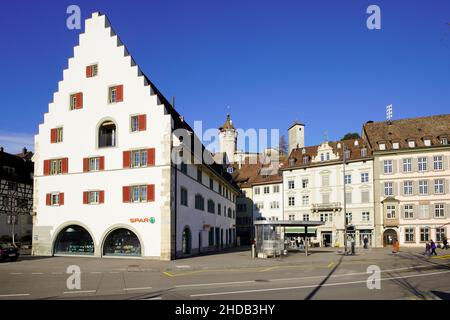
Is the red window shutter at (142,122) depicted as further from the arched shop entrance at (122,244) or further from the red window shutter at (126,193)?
the arched shop entrance at (122,244)

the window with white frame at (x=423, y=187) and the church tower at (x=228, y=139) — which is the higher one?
the church tower at (x=228, y=139)

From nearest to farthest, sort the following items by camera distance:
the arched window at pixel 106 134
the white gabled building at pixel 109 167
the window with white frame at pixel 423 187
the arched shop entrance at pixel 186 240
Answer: the white gabled building at pixel 109 167, the arched window at pixel 106 134, the arched shop entrance at pixel 186 240, the window with white frame at pixel 423 187

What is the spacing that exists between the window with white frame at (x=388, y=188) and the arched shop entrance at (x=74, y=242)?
40.4m

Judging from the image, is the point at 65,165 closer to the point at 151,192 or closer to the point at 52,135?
the point at 52,135

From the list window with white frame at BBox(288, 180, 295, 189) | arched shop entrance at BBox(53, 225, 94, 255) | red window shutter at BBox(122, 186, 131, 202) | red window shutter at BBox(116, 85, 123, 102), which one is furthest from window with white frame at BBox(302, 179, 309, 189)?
arched shop entrance at BBox(53, 225, 94, 255)

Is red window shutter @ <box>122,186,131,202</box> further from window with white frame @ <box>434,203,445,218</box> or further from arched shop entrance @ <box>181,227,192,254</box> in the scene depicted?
window with white frame @ <box>434,203,445,218</box>

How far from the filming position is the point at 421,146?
5759 centimetres

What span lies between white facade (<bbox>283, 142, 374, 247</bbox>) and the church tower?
152ft

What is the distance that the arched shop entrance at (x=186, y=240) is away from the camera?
129 feet

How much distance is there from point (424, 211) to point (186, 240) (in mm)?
34132

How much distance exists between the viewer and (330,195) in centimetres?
6444

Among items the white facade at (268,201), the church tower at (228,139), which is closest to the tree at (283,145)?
the church tower at (228,139)

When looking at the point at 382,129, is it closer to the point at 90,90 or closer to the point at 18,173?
the point at 90,90

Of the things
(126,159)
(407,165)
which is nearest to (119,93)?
(126,159)
